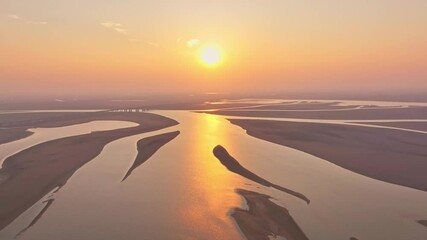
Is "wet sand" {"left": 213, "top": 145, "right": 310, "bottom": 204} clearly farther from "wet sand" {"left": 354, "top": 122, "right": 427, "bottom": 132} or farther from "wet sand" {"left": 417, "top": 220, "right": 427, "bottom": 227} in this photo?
"wet sand" {"left": 354, "top": 122, "right": 427, "bottom": 132}

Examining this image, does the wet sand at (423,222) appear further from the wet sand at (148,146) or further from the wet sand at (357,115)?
the wet sand at (357,115)

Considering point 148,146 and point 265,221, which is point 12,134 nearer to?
point 148,146

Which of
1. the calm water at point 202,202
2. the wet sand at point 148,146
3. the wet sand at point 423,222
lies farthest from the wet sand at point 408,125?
the wet sand at point 423,222

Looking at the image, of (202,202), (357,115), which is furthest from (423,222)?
(357,115)

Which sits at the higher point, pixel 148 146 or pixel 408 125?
pixel 408 125

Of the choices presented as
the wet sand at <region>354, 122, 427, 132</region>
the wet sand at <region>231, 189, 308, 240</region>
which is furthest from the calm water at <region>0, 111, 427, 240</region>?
the wet sand at <region>354, 122, 427, 132</region>

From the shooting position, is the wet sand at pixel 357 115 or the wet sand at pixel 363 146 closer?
the wet sand at pixel 363 146

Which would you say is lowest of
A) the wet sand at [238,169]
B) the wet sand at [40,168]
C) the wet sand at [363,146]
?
the wet sand at [40,168]
